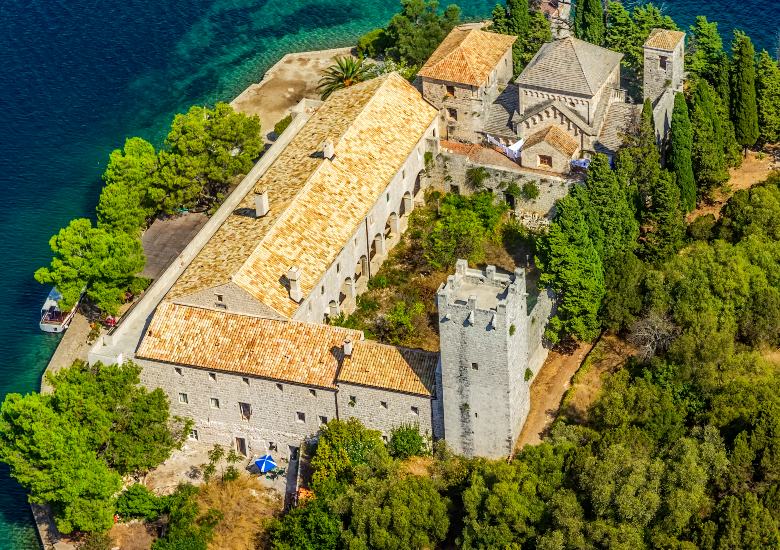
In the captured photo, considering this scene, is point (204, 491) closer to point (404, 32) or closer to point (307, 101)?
point (307, 101)

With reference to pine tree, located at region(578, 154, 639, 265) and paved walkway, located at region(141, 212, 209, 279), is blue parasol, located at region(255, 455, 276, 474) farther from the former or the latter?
pine tree, located at region(578, 154, 639, 265)

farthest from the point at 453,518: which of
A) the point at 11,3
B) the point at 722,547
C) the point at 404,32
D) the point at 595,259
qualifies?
the point at 11,3

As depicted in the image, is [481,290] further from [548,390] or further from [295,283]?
[295,283]

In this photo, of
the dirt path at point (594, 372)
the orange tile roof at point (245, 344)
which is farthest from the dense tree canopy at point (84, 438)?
the dirt path at point (594, 372)

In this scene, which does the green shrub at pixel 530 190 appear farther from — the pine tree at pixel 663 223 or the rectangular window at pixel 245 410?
the rectangular window at pixel 245 410

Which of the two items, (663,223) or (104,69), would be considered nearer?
(663,223)

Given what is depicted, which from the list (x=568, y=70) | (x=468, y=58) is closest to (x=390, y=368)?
(x=568, y=70)

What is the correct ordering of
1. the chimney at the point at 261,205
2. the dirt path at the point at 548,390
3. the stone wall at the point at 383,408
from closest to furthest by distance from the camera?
the stone wall at the point at 383,408
the dirt path at the point at 548,390
the chimney at the point at 261,205
